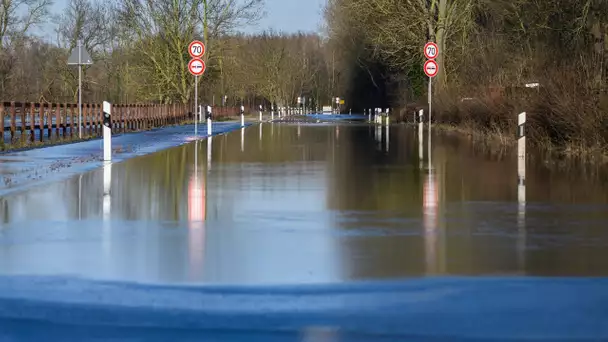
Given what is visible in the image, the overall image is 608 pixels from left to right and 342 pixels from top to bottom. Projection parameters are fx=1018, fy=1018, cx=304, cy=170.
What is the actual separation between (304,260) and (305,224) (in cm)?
255

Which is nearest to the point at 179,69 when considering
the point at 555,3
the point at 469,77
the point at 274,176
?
the point at 469,77

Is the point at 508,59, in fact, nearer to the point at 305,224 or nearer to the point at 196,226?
the point at 305,224

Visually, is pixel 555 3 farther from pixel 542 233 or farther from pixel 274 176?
pixel 542 233

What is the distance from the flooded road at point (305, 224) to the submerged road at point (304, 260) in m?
0.03

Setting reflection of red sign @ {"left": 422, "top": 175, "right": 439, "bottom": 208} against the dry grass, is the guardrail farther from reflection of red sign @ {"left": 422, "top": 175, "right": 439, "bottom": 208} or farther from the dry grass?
reflection of red sign @ {"left": 422, "top": 175, "right": 439, "bottom": 208}

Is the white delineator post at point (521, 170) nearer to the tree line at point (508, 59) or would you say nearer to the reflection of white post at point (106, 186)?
the tree line at point (508, 59)

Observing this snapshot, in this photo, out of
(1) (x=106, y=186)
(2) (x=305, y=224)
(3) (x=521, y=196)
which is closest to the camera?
(2) (x=305, y=224)

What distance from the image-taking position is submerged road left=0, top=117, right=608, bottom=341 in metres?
6.70

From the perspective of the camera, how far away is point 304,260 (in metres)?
9.04

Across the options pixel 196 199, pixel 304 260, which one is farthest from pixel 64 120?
pixel 304 260

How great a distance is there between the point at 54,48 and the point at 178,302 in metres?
100

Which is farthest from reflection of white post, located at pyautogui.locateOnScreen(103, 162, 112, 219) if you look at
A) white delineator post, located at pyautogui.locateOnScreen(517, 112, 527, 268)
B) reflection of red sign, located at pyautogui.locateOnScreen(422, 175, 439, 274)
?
white delineator post, located at pyautogui.locateOnScreen(517, 112, 527, 268)

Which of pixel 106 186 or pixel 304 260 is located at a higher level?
pixel 106 186

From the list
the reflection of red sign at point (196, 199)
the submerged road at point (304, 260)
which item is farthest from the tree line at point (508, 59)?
the reflection of red sign at point (196, 199)
